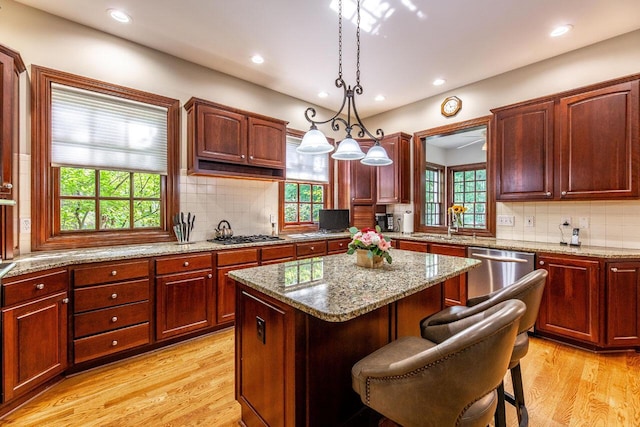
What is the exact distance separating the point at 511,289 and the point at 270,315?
4.07 ft

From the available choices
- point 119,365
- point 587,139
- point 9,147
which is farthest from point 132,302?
point 587,139

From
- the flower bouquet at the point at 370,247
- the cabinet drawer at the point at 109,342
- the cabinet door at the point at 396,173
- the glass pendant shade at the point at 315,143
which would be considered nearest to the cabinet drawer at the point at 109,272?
the cabinet drawer at the point at 109,342

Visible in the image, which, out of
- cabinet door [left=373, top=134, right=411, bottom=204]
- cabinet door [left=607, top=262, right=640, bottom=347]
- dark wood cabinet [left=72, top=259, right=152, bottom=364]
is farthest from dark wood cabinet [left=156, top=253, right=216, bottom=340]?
cabinet door [left=607, top=262, right=640, bottom=347]

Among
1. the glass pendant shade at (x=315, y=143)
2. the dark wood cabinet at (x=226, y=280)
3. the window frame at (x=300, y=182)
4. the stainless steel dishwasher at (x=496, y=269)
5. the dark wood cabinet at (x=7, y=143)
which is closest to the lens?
the dark wood cabinet at (x=7, y=143)

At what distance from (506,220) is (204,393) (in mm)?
3698

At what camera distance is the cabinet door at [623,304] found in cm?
246

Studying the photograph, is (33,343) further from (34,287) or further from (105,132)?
(105,132)

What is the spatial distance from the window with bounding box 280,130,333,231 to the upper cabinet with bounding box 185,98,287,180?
526 mm

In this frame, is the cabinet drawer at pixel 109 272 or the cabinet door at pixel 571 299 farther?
the cabinet door at pixel 571 299

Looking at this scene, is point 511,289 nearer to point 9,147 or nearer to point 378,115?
point 9,147

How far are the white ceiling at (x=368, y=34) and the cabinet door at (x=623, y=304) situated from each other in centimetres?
222

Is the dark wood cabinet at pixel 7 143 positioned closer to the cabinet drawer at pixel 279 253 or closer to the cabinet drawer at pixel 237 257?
the cabinet drawer at pixel 237 257

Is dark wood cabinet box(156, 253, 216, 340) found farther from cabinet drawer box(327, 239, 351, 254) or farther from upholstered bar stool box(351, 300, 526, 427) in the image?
upholstered bar stool box(351, 300, 526, 427)

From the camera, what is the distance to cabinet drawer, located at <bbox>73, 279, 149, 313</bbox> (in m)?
2.24
